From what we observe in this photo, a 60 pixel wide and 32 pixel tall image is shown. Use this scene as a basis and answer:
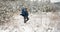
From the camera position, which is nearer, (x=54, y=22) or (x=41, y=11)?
(x=54, y=22)

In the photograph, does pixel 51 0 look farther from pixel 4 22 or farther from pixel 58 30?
pixel 4 22

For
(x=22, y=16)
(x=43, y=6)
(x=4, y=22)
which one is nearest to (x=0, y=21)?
(x=4, y=22)

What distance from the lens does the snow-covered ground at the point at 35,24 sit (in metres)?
3.30

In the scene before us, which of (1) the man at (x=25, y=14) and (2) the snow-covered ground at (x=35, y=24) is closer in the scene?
(2) the snow-covered ground at (x=35, y=24)

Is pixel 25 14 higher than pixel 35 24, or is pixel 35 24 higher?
pixel 25 14

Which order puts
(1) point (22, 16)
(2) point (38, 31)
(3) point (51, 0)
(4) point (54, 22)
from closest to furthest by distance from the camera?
(2) point (38, 31)
(4) point (54, 22)
(1) point (22, 16)
(3) point (51, 0)

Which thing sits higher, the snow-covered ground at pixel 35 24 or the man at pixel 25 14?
the man at pixel 25 14

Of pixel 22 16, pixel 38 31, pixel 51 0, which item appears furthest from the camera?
pixel 51 0

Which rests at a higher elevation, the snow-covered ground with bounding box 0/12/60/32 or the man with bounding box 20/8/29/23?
the man with bounding box 20/8/29/23

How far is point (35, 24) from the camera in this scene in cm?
345

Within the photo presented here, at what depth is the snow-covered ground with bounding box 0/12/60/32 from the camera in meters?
3.30

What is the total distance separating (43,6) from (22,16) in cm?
61

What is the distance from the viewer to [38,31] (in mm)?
3242

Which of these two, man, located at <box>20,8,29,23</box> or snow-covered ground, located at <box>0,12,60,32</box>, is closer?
snow-covered ground, located at <box>0,12,60,32</box>
